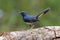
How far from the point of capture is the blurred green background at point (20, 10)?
6.50m

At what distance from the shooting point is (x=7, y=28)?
259 inches

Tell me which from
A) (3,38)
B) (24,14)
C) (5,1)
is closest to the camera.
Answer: (3,38)

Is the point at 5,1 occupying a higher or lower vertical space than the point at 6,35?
higher

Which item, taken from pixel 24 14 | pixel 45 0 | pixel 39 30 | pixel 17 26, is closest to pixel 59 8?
pixel 45 0

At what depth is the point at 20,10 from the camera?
6754 mm

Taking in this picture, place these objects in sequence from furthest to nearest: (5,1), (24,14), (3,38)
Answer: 1. (5,1)
2. (24,14)
3. (3,38)

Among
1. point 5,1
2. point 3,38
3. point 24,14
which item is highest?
point 5,1

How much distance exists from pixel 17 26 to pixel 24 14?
2.01 meters

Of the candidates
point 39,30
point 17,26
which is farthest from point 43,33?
point 17,26

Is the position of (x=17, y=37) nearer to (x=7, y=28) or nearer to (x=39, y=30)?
(x=39, y=30)

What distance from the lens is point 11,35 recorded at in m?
4.03

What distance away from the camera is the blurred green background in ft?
21.3

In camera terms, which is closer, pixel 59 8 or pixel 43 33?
pixel 43 33

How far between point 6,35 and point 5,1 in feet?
8.54
